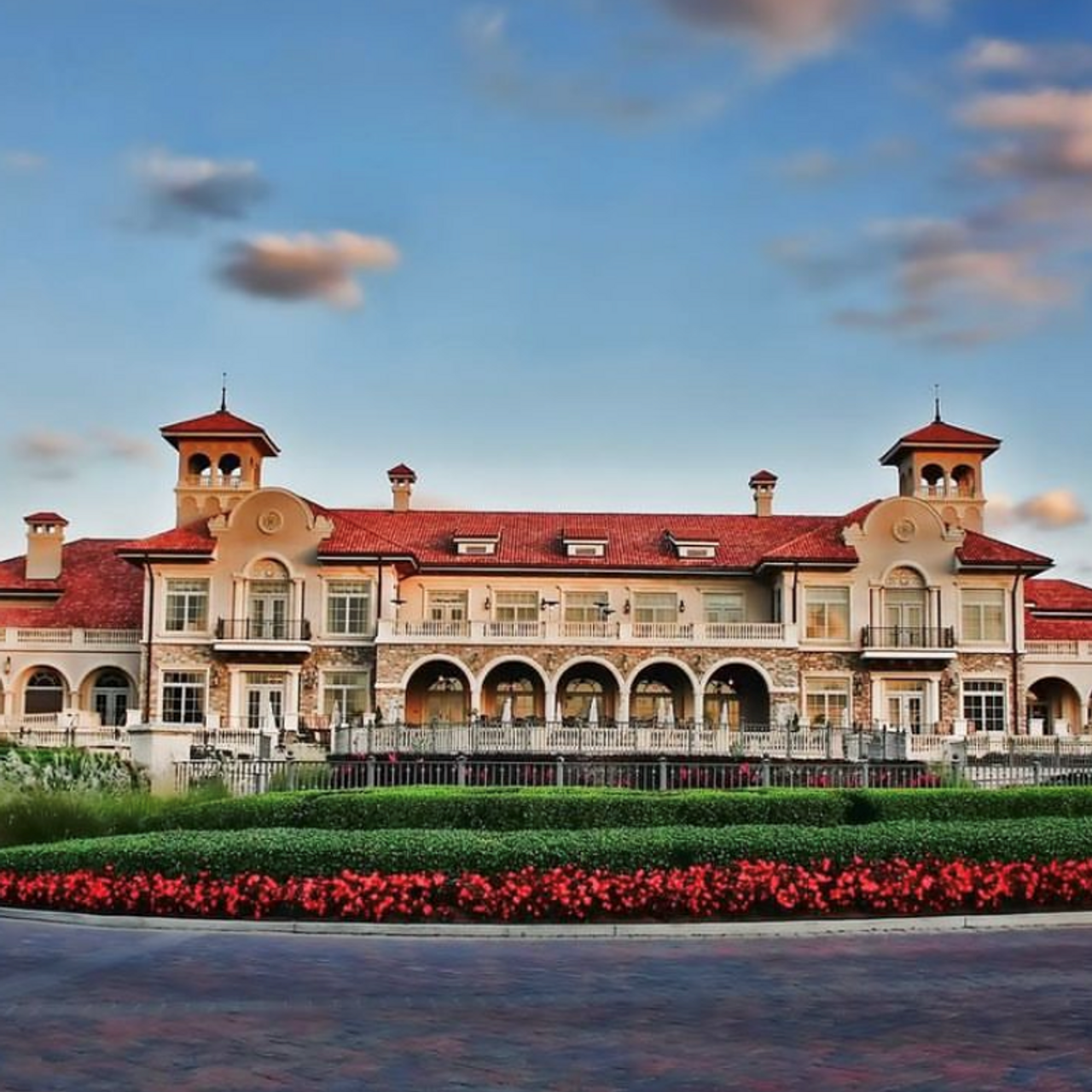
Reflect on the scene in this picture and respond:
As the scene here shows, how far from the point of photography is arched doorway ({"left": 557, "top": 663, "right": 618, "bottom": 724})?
5434 centimetres

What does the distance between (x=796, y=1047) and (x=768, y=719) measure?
4337 cm

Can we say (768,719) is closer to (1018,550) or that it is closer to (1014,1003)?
(1018,550)

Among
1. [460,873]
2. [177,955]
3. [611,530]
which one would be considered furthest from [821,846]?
[611,530]

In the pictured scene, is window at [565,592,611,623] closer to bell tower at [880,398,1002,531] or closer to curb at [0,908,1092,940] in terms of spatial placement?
bell tower at [880,398,1002,531]

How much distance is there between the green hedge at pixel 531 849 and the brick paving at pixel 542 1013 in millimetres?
1346

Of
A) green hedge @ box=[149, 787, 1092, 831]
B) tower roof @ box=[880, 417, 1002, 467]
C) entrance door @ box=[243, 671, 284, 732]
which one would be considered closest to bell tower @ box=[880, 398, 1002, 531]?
tower roof @ box=[880, 417, 1002, 467]

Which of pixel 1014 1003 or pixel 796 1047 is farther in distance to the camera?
pixel 1014 1003

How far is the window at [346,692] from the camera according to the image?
52.8 metres

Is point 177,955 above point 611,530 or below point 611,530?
below

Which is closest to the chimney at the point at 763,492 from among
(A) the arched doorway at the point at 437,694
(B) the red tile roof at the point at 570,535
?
(B) the red tile roof at the point at 570,535

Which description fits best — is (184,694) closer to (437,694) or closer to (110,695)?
(110,695)

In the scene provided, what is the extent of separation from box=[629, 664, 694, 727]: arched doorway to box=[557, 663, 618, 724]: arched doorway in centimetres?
77

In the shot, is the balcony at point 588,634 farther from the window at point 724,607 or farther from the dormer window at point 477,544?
the dormer window at point 477,544

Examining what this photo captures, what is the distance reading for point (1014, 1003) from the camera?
36.9 ft
